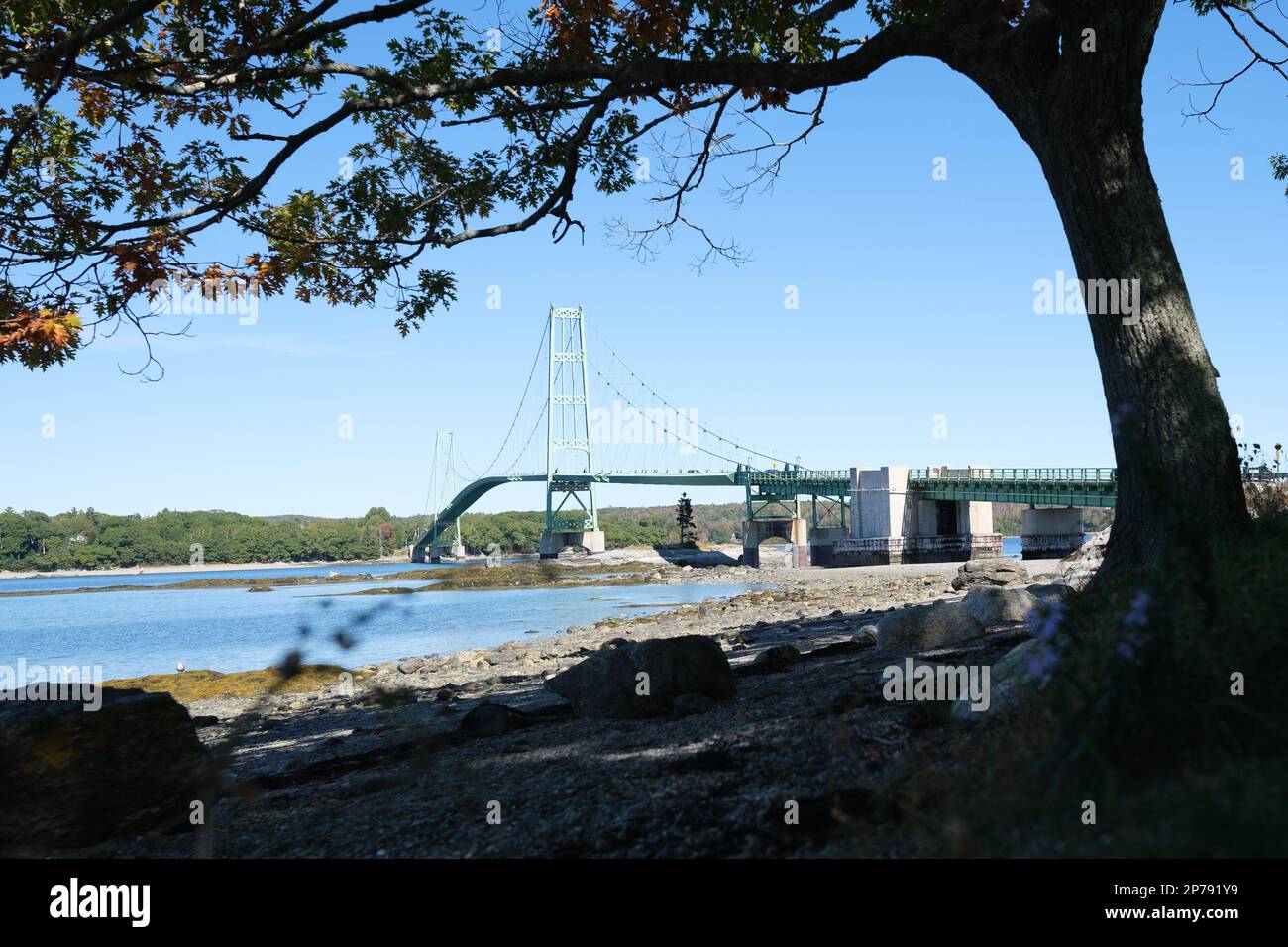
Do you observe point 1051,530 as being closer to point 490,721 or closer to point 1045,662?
point 490,721

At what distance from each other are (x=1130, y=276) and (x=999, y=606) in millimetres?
4247

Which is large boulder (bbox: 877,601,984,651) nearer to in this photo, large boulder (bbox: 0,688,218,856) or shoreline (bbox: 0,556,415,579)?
large boulder (bbox: 0,688,218,856)

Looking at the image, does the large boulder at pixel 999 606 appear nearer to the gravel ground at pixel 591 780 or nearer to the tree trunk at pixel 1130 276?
the gravel ground at pixel 591 780

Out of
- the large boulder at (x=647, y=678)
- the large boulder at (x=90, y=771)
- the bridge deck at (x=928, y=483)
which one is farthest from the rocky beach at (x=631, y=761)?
the bridge deck at (x=928, y=483)

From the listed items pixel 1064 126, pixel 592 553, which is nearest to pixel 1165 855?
pixel 1064 126

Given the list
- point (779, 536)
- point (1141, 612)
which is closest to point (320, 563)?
point (779, 536)

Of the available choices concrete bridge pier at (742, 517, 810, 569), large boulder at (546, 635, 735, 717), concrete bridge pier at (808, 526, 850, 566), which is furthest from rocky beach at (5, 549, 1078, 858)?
concrete bridge pier at (742, 517, 810, 569)

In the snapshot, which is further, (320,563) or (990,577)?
(320,563)

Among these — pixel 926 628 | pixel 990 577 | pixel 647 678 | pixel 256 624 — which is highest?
pixel 926 628

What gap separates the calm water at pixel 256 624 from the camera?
27578mm

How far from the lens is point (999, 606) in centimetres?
915
